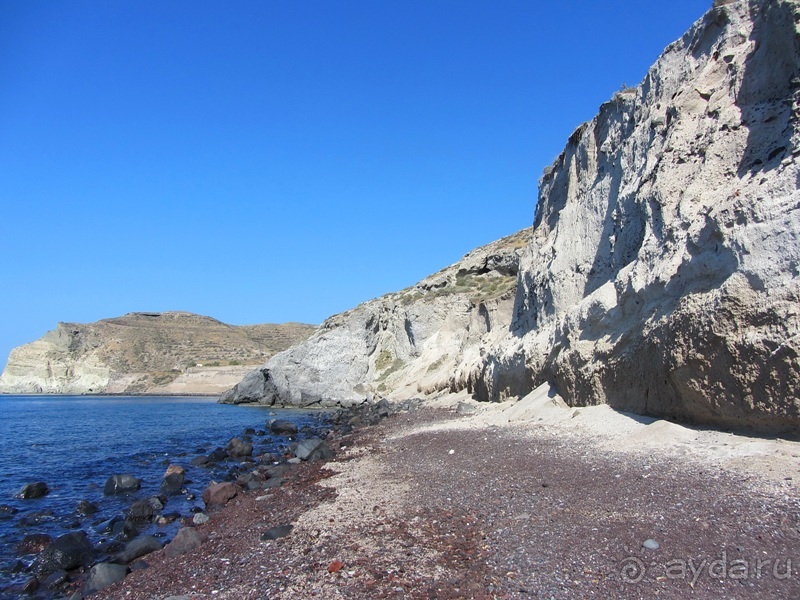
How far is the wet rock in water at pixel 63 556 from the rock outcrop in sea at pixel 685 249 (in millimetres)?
10964

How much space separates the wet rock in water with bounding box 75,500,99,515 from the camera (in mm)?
12000

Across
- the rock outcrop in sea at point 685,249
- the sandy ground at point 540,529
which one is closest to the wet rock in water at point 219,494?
the sandy ground at point 540,529

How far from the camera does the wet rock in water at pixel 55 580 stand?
7703 millimetres

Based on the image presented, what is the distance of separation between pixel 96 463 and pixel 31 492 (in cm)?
536

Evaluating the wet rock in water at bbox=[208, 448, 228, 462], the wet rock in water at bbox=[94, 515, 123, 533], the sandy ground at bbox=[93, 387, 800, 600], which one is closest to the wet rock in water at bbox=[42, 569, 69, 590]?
the sandy ground at bbox=[93, 387, 800, 600]

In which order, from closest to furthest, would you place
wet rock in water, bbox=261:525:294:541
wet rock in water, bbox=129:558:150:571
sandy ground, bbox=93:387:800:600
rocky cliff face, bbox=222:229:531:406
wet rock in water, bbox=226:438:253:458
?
sandy ground, bbox=93:387:800:600, wet rock in water, bbox=129:558:150:571, wet rock in water, bbox=261:525:294:541, wet rock in water, bbox=226:438:253:458, rocky cliff face, bbox=222:229:531:406

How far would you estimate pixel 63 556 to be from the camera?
27.9 feet

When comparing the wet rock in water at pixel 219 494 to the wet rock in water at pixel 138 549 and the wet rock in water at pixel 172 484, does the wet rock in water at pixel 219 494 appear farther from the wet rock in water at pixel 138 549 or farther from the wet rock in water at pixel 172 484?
the wet rock in water at pixel 138 549

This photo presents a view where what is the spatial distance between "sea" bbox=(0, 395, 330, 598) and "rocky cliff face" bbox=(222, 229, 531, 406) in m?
11.0

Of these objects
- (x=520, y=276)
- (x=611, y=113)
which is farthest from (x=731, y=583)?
(x=520, y=276)

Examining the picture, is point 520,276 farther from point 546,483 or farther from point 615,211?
point 546,483

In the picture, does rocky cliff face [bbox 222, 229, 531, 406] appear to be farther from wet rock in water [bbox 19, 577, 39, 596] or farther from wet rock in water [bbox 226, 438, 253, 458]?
wet rock in water [bbox 19, 577, 39, 596]

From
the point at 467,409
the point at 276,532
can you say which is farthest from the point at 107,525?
the point at 467,409

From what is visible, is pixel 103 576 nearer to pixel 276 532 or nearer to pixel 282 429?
pixel 276 532
